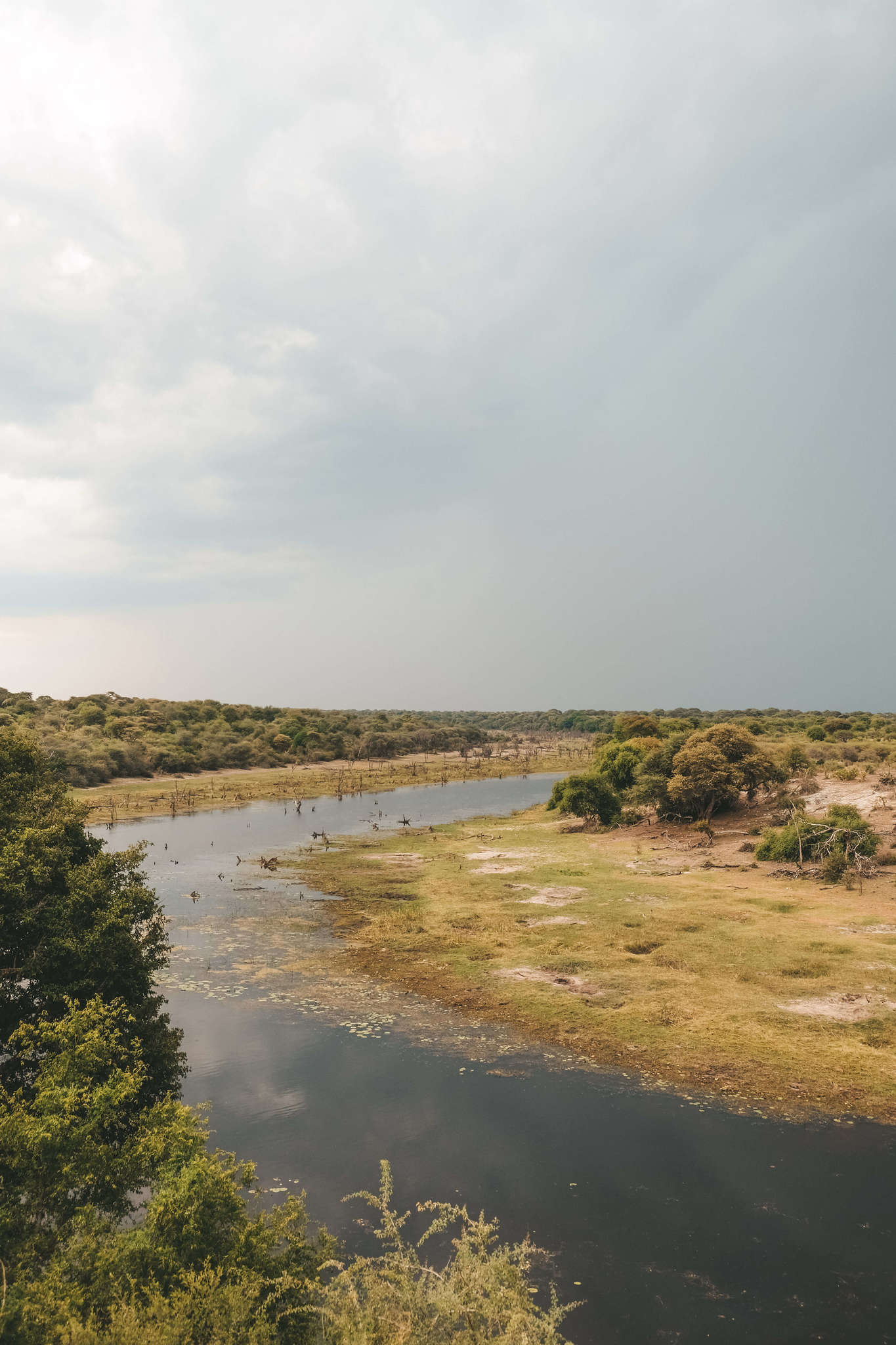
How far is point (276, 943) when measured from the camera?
32.0 metres

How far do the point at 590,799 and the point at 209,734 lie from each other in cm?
8981

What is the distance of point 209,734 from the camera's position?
424 ft

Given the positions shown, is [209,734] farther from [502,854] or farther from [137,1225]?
[137,1225]

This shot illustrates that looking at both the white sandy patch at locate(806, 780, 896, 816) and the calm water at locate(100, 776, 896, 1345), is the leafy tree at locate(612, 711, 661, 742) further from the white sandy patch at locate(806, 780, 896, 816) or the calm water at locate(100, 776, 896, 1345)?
the calm water at locate(100, 776, 896, 1345)

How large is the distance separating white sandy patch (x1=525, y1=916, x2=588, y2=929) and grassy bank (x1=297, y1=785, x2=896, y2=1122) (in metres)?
0.12

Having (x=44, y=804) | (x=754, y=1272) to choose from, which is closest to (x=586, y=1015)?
(x=754, y=1272)

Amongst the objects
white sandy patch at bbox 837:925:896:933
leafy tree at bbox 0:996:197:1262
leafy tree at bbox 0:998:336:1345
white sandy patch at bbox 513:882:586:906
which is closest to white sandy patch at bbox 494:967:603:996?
white sandy patch at bbox 513:882:586:906

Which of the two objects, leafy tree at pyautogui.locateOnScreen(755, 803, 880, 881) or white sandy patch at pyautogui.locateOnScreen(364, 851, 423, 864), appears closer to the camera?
leafy tree at pyautogui.locateOnScreen(755, 803, 880, 881)

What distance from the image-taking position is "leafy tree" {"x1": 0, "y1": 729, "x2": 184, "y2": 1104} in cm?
1577

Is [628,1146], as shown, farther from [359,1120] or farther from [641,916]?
[641,916]

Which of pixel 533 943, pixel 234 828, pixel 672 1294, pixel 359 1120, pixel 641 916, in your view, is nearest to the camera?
pixel 672 1294

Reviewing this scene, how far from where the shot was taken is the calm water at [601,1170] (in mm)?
12039

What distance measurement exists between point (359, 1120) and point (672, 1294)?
8467 millimetres

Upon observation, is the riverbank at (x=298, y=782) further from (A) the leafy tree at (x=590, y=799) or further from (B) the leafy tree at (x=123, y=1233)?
(B) the leafy tree at (x=123, y=1233)
